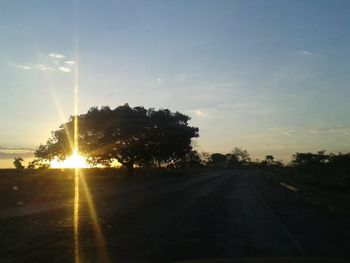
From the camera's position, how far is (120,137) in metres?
67.7

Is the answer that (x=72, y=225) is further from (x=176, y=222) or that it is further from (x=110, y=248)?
(x=110, y=248)

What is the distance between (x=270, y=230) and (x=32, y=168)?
70706mm

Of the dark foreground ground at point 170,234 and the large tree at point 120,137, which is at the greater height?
the large tree at point 120,137

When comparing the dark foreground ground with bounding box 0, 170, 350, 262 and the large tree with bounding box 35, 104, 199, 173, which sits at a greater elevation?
the large tree with bounding box 35, 104, 199, 173

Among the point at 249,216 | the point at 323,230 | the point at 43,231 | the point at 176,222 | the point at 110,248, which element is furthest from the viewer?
the point at 249,216

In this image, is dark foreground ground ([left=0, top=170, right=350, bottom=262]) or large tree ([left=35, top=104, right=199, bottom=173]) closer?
dark foreground ground ([left=0, top=170, right=350, bottom=262])

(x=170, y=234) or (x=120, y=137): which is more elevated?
(x=120, y=137)

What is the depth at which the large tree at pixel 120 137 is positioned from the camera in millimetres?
67562

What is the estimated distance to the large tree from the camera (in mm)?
67562

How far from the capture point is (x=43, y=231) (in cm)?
1380

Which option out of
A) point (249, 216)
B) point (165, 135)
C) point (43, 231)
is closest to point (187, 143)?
point (165, 135)

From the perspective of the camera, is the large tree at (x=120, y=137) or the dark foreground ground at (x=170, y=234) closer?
the dark foreground ground at (x=170, y=234)

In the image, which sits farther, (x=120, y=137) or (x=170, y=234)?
(x=120, y=137)

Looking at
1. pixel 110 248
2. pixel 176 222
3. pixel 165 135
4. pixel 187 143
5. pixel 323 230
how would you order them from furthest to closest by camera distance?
pixel 187 143
pixel 165 135
pixel 176 222
pixel 323 230
pixel 110 248
